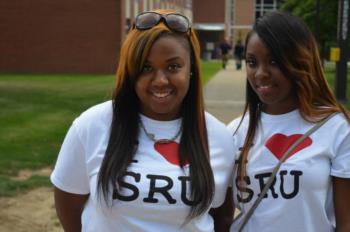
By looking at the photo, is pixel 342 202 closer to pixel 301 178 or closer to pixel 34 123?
pixel 301 178

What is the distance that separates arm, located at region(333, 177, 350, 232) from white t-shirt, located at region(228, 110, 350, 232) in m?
0.03

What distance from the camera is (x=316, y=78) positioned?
8.05 feet

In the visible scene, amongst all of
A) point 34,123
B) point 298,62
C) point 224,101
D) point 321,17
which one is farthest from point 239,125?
point 321,17

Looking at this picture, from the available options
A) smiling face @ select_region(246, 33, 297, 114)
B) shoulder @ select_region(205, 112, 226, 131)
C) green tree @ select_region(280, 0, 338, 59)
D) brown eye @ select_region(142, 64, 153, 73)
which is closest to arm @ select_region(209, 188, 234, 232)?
shoulder @ select_region(205, 112, 226, 131)

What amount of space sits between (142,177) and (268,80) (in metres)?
0.67

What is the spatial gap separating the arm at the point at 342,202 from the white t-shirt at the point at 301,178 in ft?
0.10

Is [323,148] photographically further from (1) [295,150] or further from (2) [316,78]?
(2) [316,78]

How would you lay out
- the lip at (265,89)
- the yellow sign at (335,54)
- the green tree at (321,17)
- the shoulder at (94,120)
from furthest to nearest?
the green tree at (321,17) → the yellow sign at (335,54) → the lip at (265,89) → the shoulder at (94,120)

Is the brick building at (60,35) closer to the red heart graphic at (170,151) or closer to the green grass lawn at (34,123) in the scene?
the green grass lawn at (34,123)

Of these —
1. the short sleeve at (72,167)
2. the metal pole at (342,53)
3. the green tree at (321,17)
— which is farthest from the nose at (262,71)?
the green tree at (321,17)

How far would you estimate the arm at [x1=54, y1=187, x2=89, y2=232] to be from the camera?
7.99 feet

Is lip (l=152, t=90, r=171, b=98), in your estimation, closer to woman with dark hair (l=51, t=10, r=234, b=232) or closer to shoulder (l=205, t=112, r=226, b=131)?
woman with dark hair (l=51, t=10, r=234, b=232)

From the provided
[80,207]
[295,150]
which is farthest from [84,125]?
[295,150]

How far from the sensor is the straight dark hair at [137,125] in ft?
7.39
